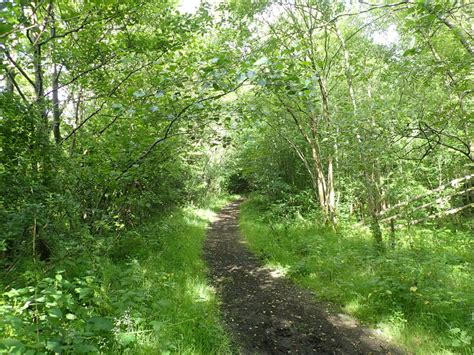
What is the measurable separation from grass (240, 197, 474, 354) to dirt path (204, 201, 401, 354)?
1.25 feet

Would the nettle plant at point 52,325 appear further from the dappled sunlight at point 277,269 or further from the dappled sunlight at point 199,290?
the dappled sunlight at point 277,269

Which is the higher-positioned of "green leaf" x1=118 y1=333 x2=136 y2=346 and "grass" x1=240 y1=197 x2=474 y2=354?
"grass" x1=240 y1=197 x2=474 y2=354

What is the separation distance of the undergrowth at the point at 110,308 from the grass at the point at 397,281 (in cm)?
256

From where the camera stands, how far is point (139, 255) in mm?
7238

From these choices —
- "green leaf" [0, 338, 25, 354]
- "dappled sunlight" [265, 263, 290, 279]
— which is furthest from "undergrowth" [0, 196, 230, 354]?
"dappled sunlight" [265, 263, 290, 279]

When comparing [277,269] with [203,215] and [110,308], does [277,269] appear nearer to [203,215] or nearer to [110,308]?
[110,308]

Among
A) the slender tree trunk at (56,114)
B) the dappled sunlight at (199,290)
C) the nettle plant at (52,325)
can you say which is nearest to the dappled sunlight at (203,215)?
the dappled sunlight at (199,290)

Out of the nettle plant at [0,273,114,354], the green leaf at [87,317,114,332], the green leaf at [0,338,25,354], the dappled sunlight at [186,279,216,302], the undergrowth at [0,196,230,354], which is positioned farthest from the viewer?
the dappled sunlight at [186,279,216,302]

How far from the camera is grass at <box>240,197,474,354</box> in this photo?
4.23 metres

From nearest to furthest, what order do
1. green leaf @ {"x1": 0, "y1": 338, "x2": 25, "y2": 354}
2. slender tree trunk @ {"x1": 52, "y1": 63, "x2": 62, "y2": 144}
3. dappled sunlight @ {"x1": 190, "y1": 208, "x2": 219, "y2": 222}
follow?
green leaf @ {"x1": 0, "y1": 338, "x2": 25, "y2": 354} < slender tree trunk @ {"x1": 52, "y1": 63, "x2": 62, "y2": 144} < dappled sunlight @ {"x1": 190, "y1": 208, "x2": 219, "y2": 222}

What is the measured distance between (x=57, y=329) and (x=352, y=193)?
11887 millimetres

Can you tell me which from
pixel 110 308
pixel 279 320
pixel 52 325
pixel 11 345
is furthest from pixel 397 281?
pixel 11 345

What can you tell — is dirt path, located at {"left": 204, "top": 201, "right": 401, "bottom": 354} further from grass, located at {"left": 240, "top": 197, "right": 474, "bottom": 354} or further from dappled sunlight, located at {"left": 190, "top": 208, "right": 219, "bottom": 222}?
dappled sunlight, located at {"left": 190, "top": 208, "right": 219, "bottom": 222}

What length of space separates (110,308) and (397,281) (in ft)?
16.3
